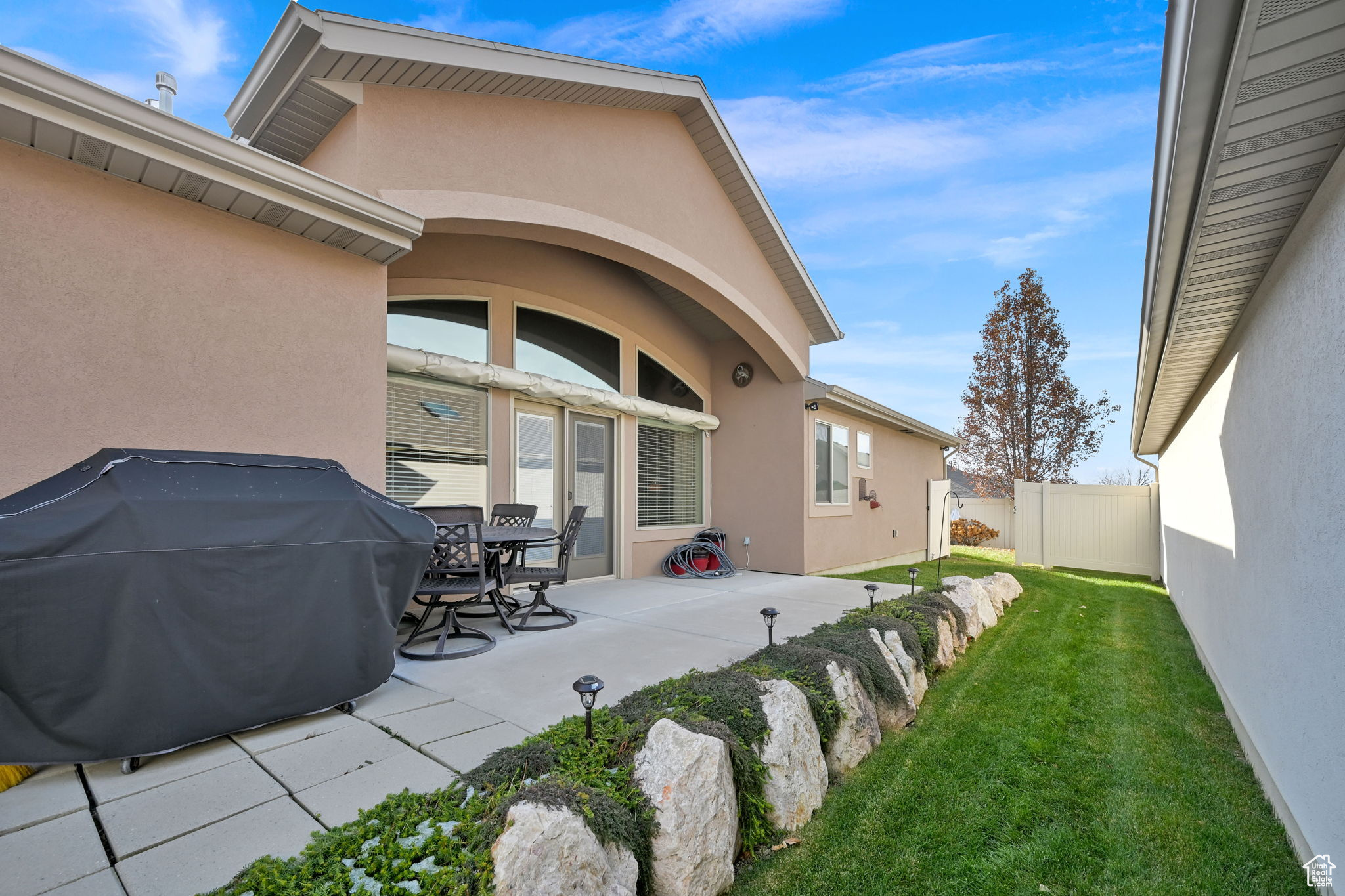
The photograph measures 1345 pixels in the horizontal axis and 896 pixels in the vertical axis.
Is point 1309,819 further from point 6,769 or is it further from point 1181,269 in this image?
point 6,769

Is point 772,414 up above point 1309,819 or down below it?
above

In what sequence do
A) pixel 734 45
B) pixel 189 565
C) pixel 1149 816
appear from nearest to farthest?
pixel 189 565 → pixel 1149 816 → pixel 734 45

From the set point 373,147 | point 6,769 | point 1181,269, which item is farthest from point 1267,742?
point 373,147

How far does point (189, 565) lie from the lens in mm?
2557

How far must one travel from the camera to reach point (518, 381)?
6.41 meters

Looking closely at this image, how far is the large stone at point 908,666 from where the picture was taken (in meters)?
4.31

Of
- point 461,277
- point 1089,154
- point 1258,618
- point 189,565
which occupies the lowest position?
point 1258,618

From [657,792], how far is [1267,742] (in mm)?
3067

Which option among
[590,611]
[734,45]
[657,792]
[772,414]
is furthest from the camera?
[734,45]

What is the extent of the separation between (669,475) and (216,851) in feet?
23.5

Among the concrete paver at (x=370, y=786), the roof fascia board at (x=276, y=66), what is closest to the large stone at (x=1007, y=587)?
the concrete paver at (x=370, y=786)

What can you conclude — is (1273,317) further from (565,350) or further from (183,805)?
(565,350)

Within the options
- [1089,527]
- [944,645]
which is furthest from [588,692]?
[1089,527]

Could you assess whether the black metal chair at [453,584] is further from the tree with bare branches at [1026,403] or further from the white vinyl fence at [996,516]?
the tree with bare branches at [1026,403]
